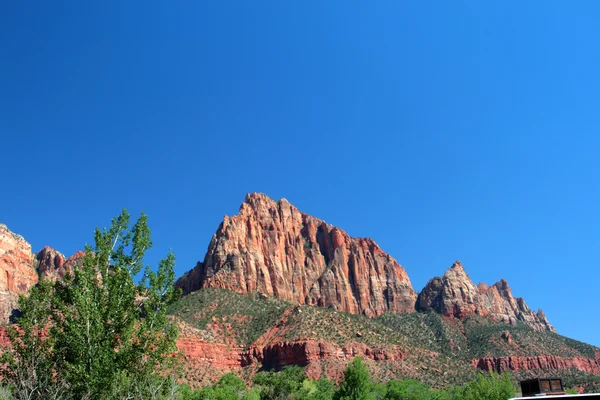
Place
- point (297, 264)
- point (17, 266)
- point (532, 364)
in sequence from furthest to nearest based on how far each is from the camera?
point (297, 264)
point (17, 266)
point (532, 364)

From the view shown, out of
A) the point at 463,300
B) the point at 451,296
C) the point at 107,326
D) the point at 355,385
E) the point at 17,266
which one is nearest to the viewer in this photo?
the point at 107,326

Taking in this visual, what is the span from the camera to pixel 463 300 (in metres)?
146

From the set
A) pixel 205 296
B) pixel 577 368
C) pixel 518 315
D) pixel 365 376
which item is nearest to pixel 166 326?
pixel 365 376

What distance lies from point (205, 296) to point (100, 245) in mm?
94091

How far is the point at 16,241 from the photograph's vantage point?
135 meters

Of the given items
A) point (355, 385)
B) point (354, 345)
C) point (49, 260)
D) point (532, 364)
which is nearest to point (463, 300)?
point (532, 364)

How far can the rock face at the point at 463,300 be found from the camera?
143750mm

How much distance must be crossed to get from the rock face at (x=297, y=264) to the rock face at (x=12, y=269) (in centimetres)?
3743

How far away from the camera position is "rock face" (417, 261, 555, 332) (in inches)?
5659

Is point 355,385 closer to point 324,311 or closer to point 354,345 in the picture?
point 354,345

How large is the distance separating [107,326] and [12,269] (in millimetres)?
118961

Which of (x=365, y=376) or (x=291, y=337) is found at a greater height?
(x=291, y=337)

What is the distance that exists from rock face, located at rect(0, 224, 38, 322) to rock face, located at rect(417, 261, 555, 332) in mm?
104649

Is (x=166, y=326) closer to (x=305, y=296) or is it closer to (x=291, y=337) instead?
(x=291, y=337)
